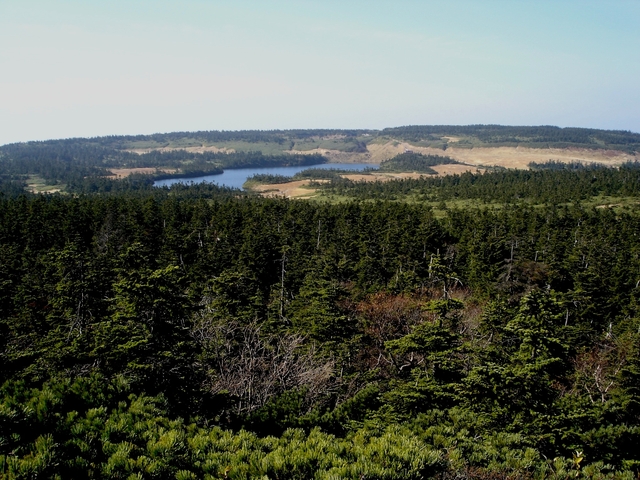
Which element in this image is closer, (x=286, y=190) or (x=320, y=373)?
(x=320, y=373)

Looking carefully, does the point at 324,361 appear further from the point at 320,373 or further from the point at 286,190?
the point at 286,190

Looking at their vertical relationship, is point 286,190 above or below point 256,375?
above

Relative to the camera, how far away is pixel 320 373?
17.0m

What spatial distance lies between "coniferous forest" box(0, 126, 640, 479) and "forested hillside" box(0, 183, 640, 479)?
59 mm

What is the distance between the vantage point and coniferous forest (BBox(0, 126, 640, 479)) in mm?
5988

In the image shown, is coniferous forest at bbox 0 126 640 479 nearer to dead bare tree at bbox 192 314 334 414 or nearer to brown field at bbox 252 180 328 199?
dead bare tree at bbox 192 314 334 414

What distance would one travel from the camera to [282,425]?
30.2ft

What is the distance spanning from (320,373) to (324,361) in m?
3.51

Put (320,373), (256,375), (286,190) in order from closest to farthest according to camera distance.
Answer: (256,375) < (320,373) < (286,190)

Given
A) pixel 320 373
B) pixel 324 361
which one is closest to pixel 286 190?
pixel 324 361

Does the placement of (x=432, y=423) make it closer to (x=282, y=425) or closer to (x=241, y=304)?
(x=282, y=425)

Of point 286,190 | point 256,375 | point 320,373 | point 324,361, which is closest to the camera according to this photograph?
point 256,375

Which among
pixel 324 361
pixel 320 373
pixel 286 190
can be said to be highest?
pixel 286 190

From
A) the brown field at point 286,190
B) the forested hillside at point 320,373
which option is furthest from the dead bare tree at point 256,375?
the brown field at point 286,190
